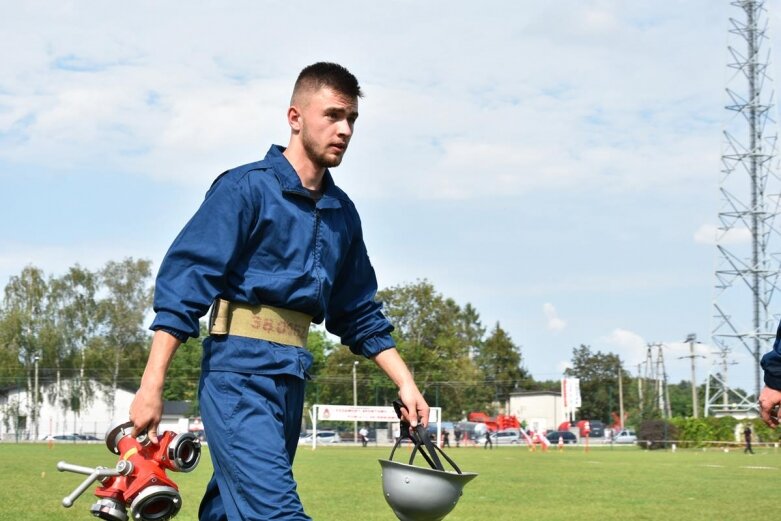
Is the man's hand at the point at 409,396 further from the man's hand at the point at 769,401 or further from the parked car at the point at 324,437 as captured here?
the parked car at the point at 324,437

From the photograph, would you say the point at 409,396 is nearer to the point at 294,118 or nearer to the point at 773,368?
the point at 294,118

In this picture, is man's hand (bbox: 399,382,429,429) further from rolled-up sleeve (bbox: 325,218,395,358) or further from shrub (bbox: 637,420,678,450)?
shrub (bbox: 637,420,678,450)

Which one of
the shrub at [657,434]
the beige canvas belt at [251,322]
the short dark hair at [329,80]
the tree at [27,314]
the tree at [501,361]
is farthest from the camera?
the tree at [501,361]

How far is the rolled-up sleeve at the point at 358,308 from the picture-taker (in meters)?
4.76

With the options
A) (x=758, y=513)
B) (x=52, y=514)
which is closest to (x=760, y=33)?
(x=758, y=513)

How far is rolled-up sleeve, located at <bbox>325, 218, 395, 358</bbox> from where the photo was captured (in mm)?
4758

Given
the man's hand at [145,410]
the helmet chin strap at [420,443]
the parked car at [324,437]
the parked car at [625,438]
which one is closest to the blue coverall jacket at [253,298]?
the man's hand at [145,410]

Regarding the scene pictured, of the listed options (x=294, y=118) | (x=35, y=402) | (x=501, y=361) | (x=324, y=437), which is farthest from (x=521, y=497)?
(x=501, y=361)

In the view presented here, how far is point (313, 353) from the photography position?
83438mm

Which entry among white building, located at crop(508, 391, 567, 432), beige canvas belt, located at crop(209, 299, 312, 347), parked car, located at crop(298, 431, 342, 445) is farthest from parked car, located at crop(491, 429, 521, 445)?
beige canvas belt, located at crop(209, 299, 312, 347)

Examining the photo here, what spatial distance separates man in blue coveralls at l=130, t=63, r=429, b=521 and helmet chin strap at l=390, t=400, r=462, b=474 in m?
0.06

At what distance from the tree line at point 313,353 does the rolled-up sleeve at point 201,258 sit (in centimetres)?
6216

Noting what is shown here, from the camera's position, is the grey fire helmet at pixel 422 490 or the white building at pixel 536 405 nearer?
→ the grey fire helmet at pixel 422 490

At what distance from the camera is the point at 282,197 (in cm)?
422
